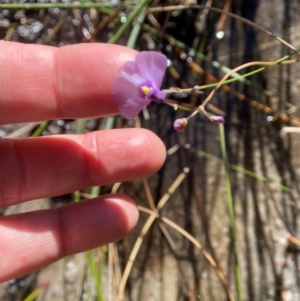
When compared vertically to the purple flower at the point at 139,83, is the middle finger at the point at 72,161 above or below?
below

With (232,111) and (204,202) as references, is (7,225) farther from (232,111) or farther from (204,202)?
(232,111)

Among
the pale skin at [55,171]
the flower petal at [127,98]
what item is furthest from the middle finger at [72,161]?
the flower petal at [127,98]

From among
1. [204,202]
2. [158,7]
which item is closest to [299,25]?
[158,7]

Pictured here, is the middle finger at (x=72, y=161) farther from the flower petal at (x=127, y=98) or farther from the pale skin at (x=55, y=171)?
the flower petal at (x=127, y=98)

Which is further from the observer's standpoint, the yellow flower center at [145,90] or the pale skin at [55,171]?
the pale skin at [55,171]

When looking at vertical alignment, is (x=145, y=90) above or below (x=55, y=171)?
above

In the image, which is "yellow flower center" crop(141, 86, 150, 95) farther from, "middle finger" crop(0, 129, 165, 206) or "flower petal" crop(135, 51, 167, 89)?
"middle finger" crop(0, 129, 165, 206)

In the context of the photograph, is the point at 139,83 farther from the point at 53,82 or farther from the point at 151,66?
the point at 53,82

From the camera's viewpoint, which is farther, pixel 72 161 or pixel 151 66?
pixel 72 161

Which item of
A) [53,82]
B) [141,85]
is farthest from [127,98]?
[53,82]
